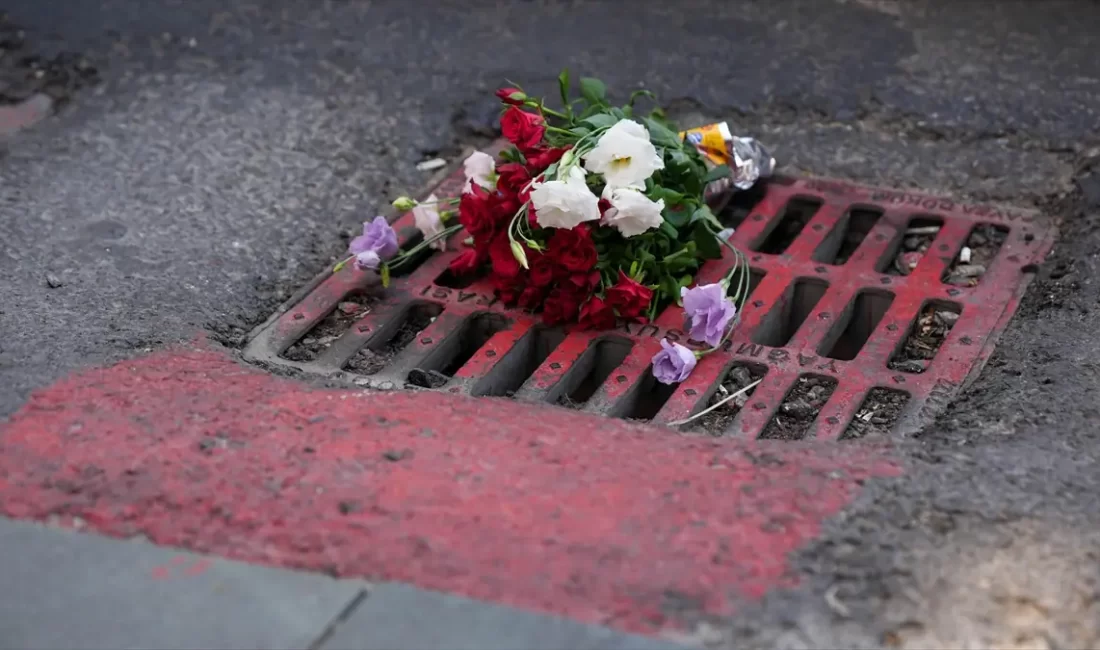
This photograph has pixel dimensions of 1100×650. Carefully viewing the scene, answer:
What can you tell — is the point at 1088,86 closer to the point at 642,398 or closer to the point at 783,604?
the point at 642,398

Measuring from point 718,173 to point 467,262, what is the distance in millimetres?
555

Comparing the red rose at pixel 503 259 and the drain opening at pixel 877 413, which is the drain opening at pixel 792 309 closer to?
the drain opening at pixel 877 413

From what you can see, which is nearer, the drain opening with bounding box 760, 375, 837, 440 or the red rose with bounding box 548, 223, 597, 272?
the drain opening with bounding box 760, 375, 837, 440

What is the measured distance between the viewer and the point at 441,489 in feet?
5.70

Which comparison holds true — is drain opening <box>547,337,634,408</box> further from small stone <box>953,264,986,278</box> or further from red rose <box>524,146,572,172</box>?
small stone <box>953,264,986,278</box>

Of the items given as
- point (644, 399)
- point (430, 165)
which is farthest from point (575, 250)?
point (430, 165)

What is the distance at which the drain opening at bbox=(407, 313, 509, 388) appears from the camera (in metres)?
2.35

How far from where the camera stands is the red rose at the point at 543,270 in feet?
7.64

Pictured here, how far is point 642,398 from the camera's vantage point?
2279 millimetres

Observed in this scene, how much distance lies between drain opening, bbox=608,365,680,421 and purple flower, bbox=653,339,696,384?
0.03m

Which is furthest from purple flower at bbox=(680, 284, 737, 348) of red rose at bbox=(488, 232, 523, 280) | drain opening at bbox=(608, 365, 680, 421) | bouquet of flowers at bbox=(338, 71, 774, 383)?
red rose at bbox=(488, 232, 523, 280)

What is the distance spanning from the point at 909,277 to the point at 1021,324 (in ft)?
0.85

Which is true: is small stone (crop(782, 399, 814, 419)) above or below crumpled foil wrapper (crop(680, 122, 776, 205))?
below

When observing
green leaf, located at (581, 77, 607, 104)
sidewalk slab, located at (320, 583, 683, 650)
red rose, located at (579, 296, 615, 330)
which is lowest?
red rose, located at (579, 296, 615, 330)
